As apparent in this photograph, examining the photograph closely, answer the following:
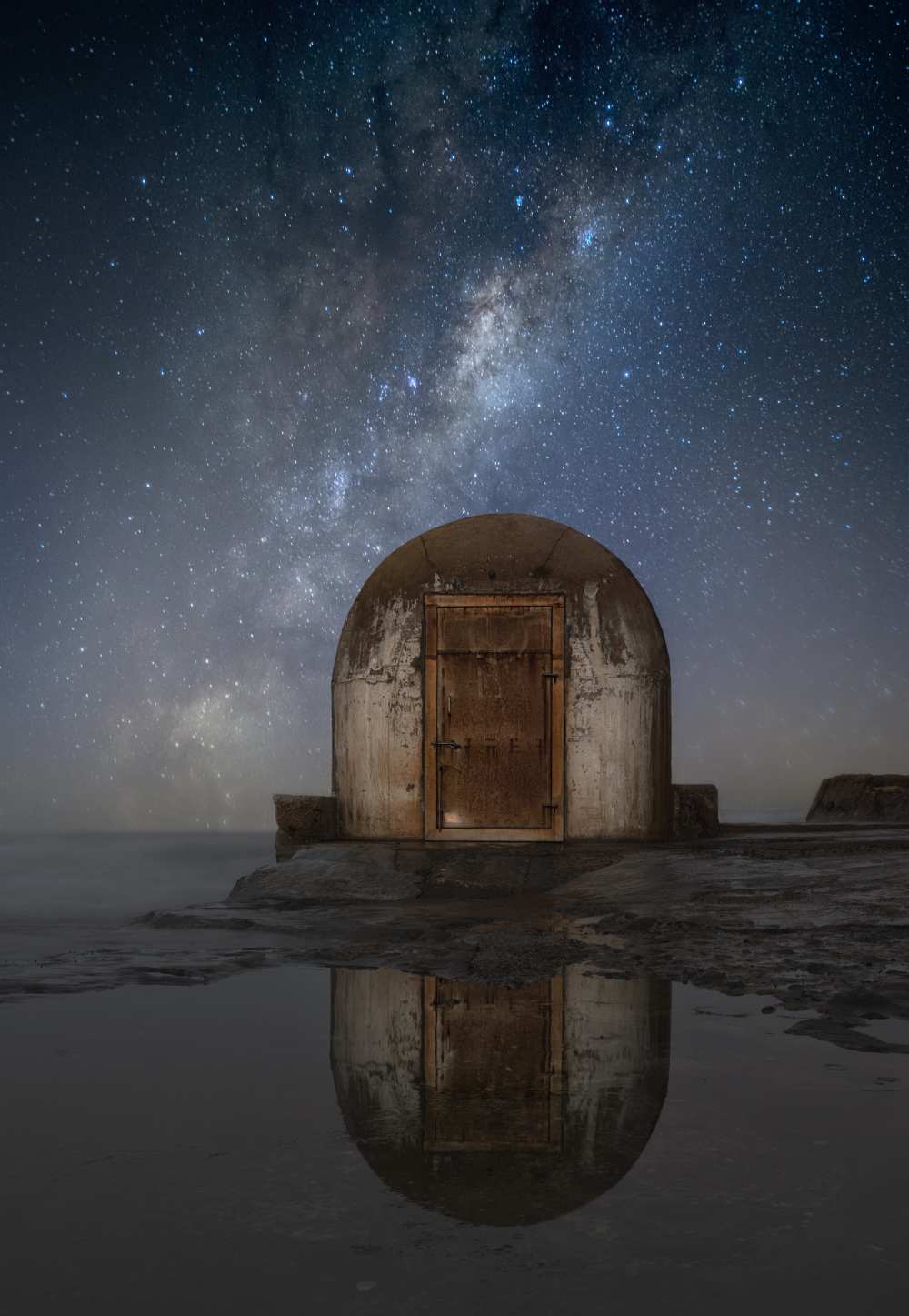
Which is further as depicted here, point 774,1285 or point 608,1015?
point 608,1015

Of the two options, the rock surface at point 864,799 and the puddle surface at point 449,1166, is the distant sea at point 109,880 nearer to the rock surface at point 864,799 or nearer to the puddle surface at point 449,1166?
the puddle surface at point 449,1166

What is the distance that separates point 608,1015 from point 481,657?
6.55 metres

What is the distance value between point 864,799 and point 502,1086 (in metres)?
13.8

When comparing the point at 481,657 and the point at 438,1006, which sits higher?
the point at 481,657

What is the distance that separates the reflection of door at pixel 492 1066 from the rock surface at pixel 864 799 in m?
11.9

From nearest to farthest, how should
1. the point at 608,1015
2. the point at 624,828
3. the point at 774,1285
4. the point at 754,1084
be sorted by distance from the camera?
1. the point at 774,1285
2. the point at 754,1084
3. the point at 608,1015
4. the point at 624,828

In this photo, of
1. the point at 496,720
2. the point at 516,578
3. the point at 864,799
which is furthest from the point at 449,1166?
the point at 864,799

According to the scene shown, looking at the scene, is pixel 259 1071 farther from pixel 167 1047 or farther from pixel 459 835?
pixel 459 835

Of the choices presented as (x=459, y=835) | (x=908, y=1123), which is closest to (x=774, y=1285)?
(x=908, y=1123)

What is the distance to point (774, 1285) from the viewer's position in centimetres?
158

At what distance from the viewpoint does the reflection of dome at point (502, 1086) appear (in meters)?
1.99

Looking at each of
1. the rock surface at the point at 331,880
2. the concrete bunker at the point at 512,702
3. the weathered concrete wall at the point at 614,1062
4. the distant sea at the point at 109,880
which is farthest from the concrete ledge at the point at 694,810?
the weathered concrete wall at the point at 614,1062

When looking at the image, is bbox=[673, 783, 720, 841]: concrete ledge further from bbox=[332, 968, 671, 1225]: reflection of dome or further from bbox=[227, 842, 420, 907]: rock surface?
bbox=[332, 968, 671, 1225]: reflection of dome

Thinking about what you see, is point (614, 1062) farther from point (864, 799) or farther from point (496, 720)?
point (864, 799)
